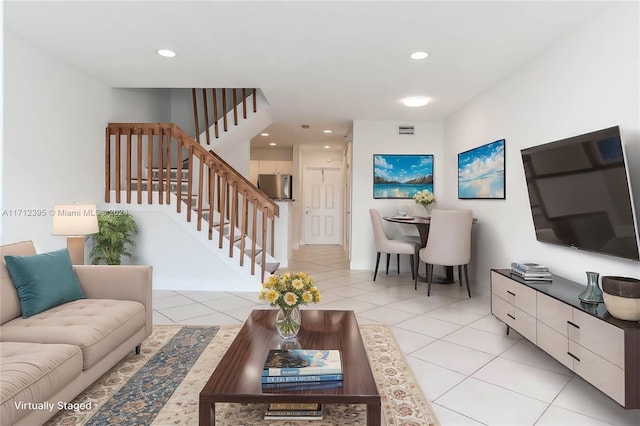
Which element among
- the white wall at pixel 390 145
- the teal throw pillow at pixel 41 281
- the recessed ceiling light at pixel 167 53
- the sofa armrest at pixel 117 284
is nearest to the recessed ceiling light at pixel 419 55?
the recessed ceiling light at pixel 167 53

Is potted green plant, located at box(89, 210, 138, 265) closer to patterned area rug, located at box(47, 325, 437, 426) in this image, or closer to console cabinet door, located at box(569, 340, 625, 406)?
patterned area rug, located at box(47, 325, 437, 426)

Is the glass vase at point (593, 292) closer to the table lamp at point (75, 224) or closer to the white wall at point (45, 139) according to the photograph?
the table lamp at point (75, 224)

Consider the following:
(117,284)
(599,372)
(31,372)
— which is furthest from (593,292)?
(117,284)

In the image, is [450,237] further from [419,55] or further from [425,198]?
[419,55]

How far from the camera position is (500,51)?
3.24 m

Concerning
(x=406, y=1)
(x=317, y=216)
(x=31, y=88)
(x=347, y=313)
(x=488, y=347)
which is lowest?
(x=488, y=347)

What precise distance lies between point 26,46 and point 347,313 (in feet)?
11.7

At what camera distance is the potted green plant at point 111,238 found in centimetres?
409

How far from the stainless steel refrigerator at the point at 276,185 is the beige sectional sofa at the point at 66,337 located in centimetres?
642

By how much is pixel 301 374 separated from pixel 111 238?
3.38m

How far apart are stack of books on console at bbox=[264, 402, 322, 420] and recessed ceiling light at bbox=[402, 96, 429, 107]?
399 cm

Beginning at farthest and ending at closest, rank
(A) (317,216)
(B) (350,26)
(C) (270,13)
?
(A) (317,216)
(B) (350,26)
(C) (270,13)

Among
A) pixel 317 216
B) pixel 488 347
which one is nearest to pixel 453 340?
pixel 488 347

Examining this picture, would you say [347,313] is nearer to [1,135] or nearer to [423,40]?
[423,40]
